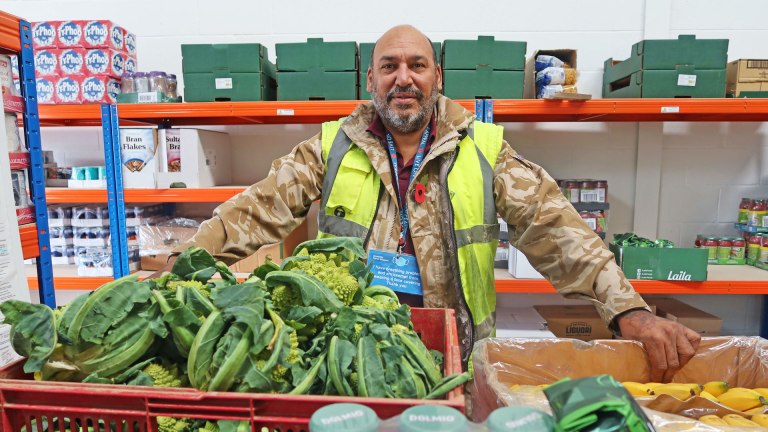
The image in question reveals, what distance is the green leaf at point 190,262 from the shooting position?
832 millimetres

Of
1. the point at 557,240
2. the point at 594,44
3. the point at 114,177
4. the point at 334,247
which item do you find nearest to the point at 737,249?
the point at 594,44

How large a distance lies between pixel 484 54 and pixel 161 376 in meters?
2.15

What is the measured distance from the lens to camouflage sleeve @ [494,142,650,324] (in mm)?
1239

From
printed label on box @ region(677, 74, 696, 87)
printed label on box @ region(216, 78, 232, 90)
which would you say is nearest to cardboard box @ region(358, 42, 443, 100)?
printed label on box @ region(216, 78, 232, 90)

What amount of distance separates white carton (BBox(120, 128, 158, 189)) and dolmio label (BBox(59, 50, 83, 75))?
404 millimetres

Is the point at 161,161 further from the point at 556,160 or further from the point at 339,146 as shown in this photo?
the point at 556,160

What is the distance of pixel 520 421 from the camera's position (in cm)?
44

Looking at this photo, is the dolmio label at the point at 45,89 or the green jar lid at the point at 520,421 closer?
the green jar lid at the point at 520,421

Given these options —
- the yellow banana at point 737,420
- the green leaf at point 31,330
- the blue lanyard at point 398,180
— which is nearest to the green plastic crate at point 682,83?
the blue lanyard at point 398,180

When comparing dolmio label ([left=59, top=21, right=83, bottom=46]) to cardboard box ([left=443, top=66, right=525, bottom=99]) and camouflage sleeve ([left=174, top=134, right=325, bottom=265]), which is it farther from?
cardboard box ([left=443, top=66, right=525, bottom=99])

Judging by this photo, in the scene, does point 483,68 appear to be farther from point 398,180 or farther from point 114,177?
point 114,177

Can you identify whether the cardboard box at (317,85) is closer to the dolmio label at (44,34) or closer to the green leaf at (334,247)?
the dolmio label at (44,34)

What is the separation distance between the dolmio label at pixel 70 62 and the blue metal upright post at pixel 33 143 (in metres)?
0.91

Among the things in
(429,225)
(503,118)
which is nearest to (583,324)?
(503,118)
